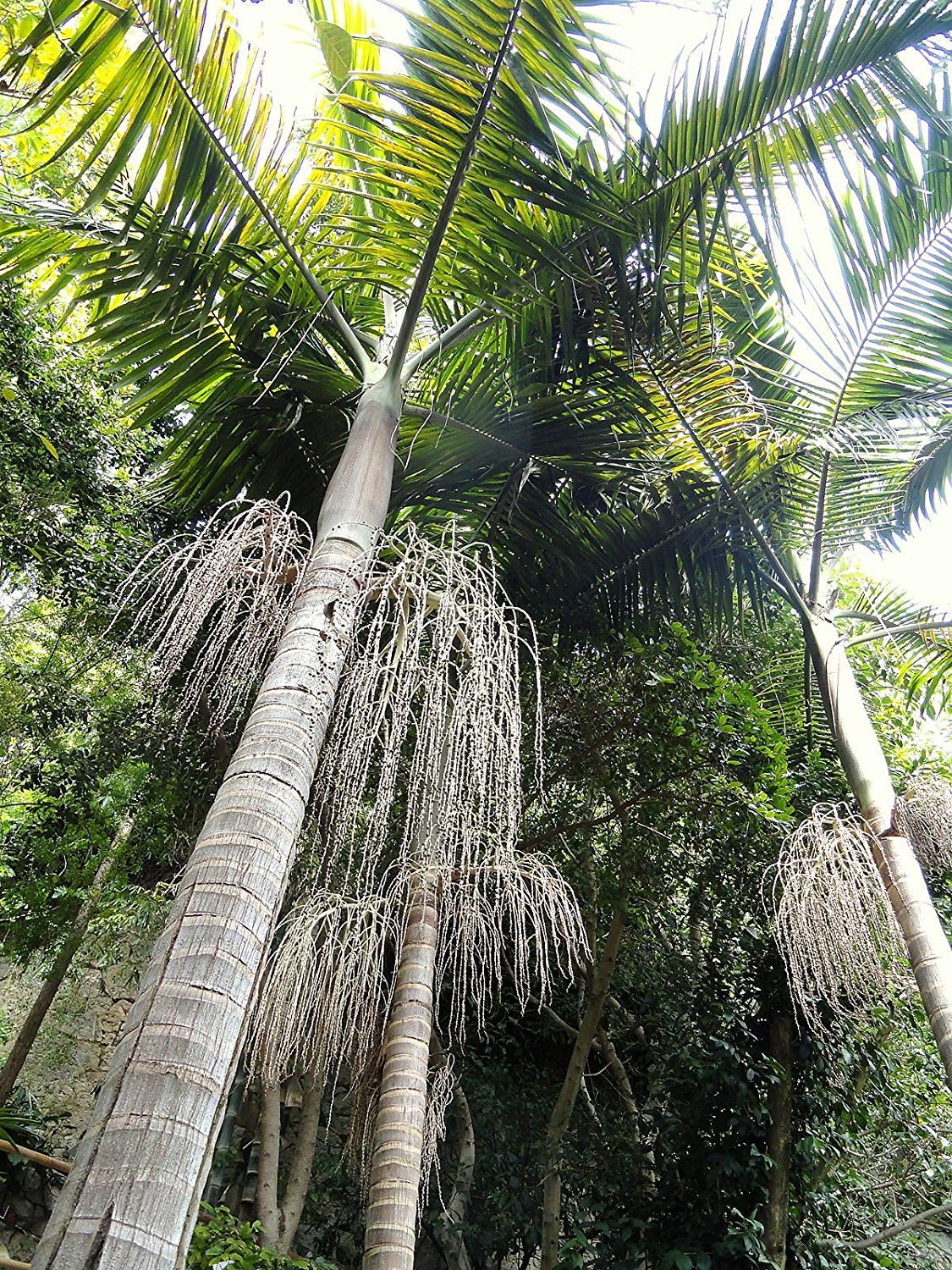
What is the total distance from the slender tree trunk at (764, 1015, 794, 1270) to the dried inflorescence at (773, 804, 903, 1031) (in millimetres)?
1983

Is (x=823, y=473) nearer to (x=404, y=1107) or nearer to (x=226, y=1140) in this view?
(x=404, y=1107)

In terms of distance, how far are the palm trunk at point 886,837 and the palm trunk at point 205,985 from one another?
7.11ft

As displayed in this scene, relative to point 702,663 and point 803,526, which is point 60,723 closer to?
point 702,663

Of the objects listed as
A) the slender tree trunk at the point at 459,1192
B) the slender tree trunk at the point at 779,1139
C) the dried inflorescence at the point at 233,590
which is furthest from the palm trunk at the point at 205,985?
the slender tree trunk at the point at 459,1192

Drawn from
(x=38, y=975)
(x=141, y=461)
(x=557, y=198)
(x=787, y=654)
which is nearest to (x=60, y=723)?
(x=141, y=461)

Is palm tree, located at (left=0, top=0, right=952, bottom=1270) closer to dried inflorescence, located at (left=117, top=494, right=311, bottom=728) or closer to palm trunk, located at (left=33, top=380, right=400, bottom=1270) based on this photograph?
palm trunk, located at (left=33, top=380, right=400, bottom=1270)

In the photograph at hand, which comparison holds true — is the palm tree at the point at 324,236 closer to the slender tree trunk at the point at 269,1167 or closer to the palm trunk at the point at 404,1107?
the palm trunk at the point at 404,1107

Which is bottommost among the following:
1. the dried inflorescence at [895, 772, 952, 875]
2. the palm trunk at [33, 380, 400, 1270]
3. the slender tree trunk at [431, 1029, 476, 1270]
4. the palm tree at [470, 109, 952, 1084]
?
the palm trunk at [33, 380, 400, 1270]

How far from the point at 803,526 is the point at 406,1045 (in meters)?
2.61

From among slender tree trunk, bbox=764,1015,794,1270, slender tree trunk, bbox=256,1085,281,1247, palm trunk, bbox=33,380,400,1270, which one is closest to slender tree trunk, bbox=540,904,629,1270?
slender tree trunk, bbox=764,1015,794,1270

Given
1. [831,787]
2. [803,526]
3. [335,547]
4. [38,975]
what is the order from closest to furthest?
[335,547] → [803,526] → [831,787] → [38,975]

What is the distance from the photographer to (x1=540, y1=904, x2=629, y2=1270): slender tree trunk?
5.37m

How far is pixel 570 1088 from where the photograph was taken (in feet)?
18.5

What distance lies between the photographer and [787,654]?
17.3 ft
